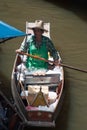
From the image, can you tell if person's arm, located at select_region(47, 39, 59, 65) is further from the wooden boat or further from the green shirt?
the wooden boat

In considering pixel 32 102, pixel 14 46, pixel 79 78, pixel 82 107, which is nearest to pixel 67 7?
pixel 14 46

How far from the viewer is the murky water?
5.60 m

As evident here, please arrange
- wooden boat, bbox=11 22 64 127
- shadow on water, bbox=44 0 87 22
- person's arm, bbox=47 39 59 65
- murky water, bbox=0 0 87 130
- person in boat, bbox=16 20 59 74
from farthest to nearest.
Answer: shadow on water, bbox=44 0 87 22, person's arm, bbox=47 39 59 65, person in boat, bbox=16 20 59 74, murky water, bbox=0 0 87 130, wooden boat, bbox=11 22 64 127

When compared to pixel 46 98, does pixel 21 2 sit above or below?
above

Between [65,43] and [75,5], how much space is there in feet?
7.10

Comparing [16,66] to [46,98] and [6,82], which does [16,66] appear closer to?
[6,82]

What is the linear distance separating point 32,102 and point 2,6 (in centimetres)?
A: 456

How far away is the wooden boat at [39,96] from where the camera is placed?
15.8 feet

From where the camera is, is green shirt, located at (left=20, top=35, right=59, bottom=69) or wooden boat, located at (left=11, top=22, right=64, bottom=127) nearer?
wooden boat, located at (left=11, top=22, right=64, bottom=127)

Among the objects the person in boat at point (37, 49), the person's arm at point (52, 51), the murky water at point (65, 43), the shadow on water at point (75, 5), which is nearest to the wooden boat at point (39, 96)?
the person in boat at point (37, 49)

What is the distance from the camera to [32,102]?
4.95 meters

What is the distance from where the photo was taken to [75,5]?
30.1 feet

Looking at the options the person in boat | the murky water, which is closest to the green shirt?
the person in boat

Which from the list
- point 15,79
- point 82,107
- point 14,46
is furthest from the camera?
point 14,46
